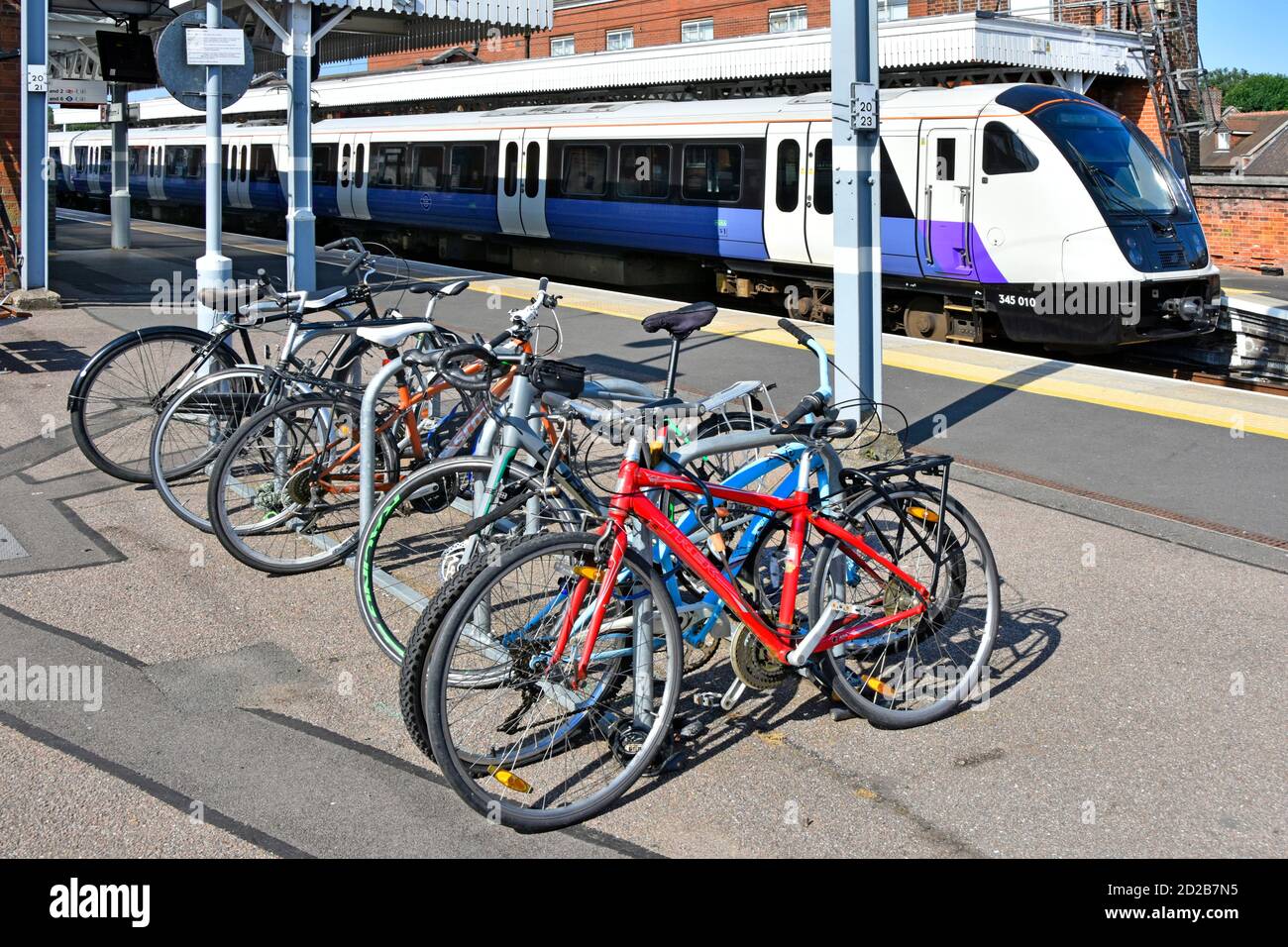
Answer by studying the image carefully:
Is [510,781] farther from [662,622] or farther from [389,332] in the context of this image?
[389,332]

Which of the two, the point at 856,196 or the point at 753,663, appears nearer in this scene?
the point at 753,663

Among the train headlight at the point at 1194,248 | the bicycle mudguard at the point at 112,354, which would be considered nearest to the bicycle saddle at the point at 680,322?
the bicycle mudguard at the point at 112,354

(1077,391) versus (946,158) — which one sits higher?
(946,158)

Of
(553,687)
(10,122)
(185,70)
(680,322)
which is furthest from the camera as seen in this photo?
(10,122)

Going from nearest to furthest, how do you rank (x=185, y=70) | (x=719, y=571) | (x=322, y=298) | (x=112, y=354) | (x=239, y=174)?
(x=719, y=571), (x=322, y=298), (x=112, y=354), (x=185, y=70), (x=239, y=174)

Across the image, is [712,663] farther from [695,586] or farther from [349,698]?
[349,698]

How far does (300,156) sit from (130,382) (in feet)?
30.2

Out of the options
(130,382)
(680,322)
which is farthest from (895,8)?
(680,322)

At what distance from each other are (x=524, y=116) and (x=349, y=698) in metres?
18.1

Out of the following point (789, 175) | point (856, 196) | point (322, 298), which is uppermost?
point (789, 175)

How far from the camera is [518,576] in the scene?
4043 mm

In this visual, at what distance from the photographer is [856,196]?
315 inches

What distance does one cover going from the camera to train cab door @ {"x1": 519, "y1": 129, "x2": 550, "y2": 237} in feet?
68.9
